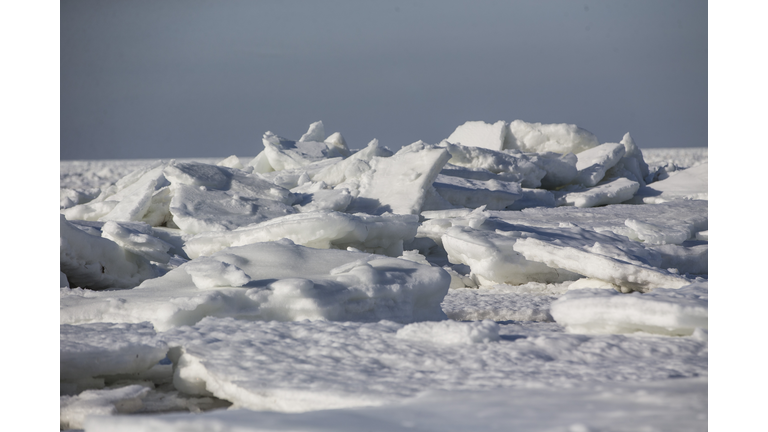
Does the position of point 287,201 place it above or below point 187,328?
above

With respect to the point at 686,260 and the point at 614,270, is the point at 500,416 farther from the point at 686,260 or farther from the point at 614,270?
the point at 686,260

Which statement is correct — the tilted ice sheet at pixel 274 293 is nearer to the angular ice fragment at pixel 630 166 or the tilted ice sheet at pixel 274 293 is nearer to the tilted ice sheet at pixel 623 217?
the tilted ice sheet at pixel 623 217

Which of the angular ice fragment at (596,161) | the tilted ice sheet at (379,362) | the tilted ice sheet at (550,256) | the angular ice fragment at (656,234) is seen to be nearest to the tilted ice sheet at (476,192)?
the angular ice fragment at (596,161)

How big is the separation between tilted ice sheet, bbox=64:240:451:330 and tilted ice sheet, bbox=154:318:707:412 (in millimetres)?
275

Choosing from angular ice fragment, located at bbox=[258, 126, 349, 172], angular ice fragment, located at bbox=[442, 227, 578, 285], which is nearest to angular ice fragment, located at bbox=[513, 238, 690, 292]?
angular ice fragment, located at bbox=[442, 227, 578, 285]

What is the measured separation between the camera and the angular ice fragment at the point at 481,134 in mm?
8539

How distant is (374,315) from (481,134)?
6.29 metres

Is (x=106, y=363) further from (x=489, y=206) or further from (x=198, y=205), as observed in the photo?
(x=489, y=206)

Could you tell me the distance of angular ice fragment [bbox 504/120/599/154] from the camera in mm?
8820

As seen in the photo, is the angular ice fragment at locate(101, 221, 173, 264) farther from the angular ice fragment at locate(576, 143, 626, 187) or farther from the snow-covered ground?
the angular ice fragment at locate(576, 143, 626, 187)

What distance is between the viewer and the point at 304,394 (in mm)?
1624
